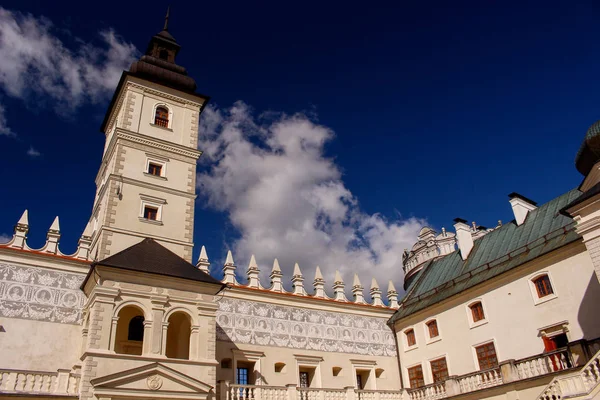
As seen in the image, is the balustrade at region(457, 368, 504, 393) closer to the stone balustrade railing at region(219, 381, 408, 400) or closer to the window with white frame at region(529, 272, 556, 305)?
the window with white frame at region(529, 272, 556, 305)

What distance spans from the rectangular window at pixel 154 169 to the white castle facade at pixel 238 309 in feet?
0.33

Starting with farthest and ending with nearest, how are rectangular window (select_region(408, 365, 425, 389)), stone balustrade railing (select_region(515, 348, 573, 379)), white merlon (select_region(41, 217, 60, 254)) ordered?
1. rectangular window (select_region(408, 365, 425, 389))
2. white merlon (select_region(41, 217, 60, 254))
3. stone balustrade railing (select_region(515, 348, 573, 379))

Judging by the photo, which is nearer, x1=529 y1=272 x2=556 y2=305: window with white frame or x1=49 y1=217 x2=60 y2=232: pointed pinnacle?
x1=529 y1=272 x2=556 y2=305: window with white frame

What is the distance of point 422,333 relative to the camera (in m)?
27.5

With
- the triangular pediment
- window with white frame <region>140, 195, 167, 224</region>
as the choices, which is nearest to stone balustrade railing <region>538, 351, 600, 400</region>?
the triangular pediment

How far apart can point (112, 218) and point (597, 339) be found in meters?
19.9

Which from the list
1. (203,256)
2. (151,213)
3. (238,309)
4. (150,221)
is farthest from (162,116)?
(238,309)

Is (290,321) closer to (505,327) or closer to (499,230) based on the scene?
(505,327)

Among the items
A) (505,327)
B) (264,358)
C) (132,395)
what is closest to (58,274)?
(132,395)

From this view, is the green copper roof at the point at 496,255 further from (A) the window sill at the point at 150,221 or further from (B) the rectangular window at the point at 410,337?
(A) the window sill at the point at 150,221

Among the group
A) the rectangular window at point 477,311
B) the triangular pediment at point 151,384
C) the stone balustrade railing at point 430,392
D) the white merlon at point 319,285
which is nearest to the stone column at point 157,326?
the triangular pediment at point 151,384

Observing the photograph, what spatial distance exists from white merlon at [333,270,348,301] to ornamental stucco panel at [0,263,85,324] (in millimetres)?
13489

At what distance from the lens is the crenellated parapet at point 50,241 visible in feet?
70.3

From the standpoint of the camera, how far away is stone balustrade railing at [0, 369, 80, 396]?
1705 cm
